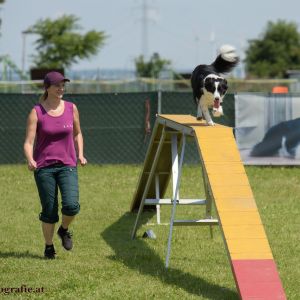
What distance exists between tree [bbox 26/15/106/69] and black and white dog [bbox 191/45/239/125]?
42.3 m

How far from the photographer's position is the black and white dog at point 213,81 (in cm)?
840

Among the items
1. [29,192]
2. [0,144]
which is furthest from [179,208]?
[0,144]

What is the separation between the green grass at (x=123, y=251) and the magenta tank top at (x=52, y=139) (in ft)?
3.37

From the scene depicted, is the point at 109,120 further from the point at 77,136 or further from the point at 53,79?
the point at 53,79

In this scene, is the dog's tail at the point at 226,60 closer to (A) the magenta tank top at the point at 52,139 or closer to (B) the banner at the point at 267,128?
(A) the magenta tank top at the point at 52,139

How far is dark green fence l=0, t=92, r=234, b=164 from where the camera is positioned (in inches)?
659

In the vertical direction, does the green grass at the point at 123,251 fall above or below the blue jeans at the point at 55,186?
below

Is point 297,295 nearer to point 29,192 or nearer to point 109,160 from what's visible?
point 29,192

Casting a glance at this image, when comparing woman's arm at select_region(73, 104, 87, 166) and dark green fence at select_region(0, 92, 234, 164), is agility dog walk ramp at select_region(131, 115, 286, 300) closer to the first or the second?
woman's arm at select_region(73, 104, 87, 166)

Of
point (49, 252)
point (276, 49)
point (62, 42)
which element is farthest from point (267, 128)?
point (276, 49)

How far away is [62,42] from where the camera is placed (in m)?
51.8

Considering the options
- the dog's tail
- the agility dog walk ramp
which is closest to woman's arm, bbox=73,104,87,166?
the agility dog walk ramp

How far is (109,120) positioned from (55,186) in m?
8.82

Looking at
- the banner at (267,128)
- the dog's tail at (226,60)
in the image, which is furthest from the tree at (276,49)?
the dog's tail at (226,60)
